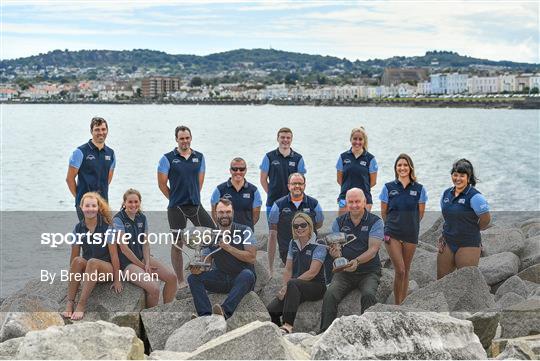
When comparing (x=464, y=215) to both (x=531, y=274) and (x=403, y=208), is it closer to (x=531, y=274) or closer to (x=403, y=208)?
(x=403, y=208)

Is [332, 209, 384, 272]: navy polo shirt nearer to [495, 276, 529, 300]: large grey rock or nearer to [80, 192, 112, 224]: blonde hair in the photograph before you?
[80, 192, 112, 224]: blonde hair

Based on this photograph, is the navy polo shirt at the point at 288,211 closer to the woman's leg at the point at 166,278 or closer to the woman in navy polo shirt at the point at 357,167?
the woman in navy polo shirt at the point at 357,167

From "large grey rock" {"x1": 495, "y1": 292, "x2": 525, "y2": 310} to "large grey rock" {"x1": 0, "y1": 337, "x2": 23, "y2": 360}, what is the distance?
4.14 m

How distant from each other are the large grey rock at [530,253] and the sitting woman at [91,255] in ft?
15.4

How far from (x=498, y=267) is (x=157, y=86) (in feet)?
590

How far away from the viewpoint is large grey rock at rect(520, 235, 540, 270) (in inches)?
412

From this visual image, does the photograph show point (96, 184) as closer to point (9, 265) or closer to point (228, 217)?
point (228, 217)

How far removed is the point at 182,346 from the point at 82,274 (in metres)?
1.27

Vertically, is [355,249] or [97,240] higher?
[97,240]

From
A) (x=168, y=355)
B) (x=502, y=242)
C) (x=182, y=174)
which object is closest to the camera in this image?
(x=168, y=355)

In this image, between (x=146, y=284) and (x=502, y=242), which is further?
(x=502, y=242)

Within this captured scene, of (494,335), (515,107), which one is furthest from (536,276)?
(515,107)

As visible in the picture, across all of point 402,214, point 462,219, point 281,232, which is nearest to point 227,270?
point 281,232

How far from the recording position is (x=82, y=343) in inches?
254
